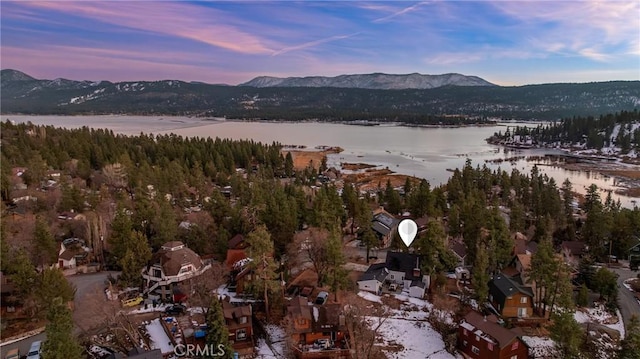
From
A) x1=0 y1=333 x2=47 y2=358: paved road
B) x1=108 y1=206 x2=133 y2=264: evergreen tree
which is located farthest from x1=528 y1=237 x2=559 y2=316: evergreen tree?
x1=0 y1=333 x2=47 y2=358: paved road

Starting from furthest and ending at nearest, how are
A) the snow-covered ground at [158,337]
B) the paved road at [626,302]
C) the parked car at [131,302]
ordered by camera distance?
1. the paved road at [626,302]
2. the parked car at [131,302]
3. the snow-covered ground at [158,337]

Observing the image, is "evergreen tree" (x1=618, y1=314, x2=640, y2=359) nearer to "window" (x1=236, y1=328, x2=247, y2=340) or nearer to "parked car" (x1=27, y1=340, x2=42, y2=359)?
"window" (x1=236, y1=328, x2=247, y2=340)

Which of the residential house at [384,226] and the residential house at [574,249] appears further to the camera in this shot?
the residential house at [384,226]

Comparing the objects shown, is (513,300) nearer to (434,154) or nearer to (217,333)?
(217,333)

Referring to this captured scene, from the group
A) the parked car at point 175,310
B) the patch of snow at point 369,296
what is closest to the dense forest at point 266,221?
the patch of snow at point 369,296

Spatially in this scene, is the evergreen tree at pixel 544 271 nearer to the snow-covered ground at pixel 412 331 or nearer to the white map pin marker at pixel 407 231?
the snow-covered ground at pixel 412 331

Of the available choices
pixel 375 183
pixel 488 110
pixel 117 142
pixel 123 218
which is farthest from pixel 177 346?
pixel 488 110
